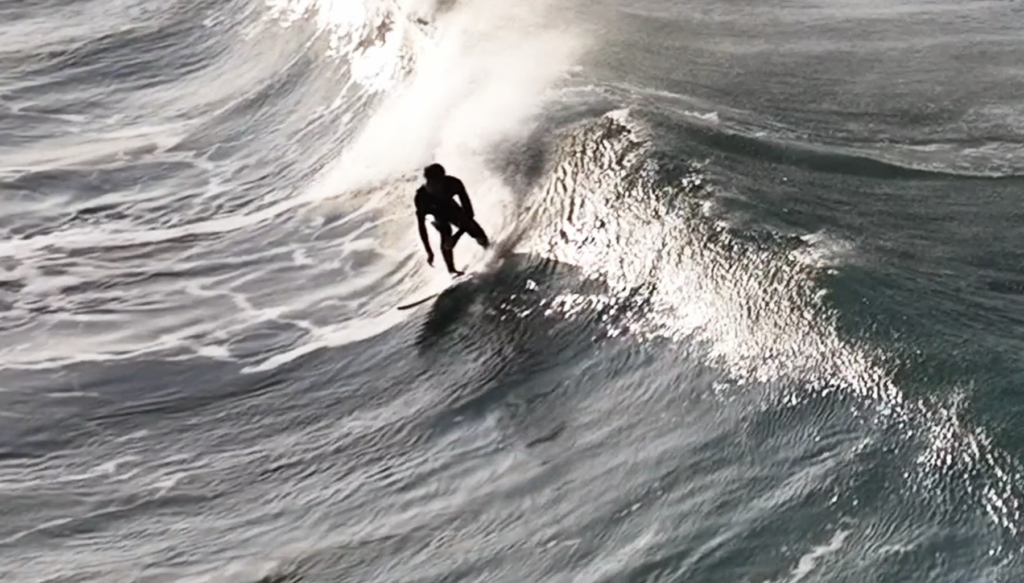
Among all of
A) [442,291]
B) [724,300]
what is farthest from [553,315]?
[724,300]

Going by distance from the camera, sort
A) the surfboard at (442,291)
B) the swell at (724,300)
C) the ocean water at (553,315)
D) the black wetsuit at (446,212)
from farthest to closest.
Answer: the surfboard at (442,291), the black wetsuit at (446,212), the ocean water at (553,315), the swell at (724,300)

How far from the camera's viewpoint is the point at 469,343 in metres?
15.5

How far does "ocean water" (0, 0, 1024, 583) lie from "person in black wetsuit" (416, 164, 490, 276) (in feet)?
1.67

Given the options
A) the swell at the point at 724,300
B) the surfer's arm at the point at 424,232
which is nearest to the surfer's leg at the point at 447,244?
the surfer's arm at the point at 424,232

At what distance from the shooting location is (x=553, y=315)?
15.3 meters

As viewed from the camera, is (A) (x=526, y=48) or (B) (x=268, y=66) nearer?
(A) (x=526, y=48)

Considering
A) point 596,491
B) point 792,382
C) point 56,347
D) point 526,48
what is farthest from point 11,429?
point 526,48

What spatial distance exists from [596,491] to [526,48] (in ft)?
36.2

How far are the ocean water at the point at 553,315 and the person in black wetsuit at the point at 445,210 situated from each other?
510 millimetres

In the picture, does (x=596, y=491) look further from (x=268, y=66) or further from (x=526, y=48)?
(x=268, y=66)

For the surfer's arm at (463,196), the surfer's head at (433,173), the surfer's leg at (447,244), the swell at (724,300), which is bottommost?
the swell at (724,300)

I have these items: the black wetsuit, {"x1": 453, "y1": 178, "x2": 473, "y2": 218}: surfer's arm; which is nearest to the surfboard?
the black wetsuit

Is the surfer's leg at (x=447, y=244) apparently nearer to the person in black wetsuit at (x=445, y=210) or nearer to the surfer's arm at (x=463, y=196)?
the person in black wetsuit at (x=445, y=210)

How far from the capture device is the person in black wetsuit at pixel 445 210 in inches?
642
